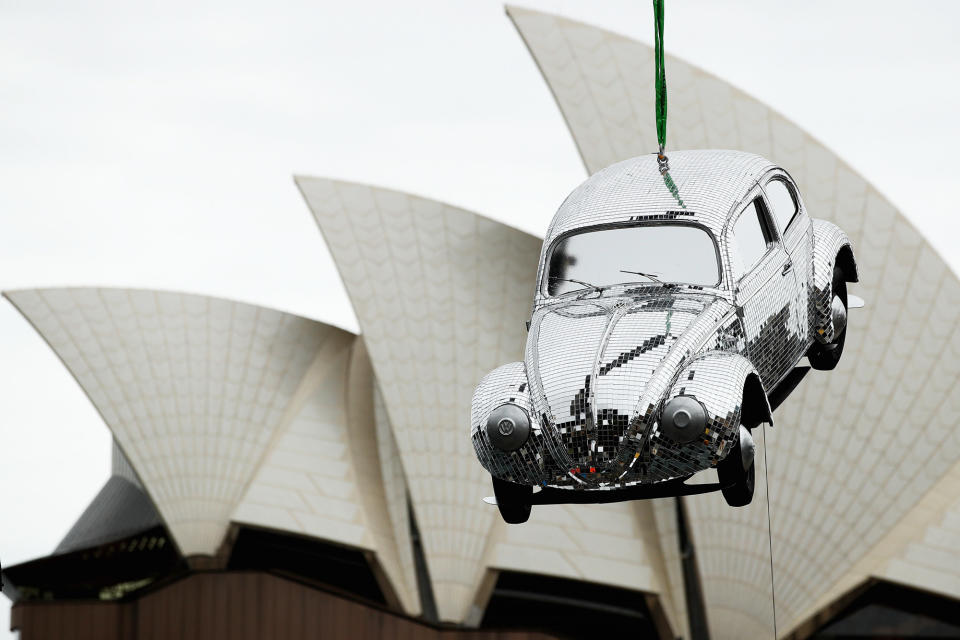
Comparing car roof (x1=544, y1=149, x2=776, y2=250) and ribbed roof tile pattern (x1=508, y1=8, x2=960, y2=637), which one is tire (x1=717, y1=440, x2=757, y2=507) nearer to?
car roof (x1=544, y1=149, x2=776, y2=250)

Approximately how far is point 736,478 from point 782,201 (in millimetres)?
2703

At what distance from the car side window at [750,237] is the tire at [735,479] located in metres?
1.11

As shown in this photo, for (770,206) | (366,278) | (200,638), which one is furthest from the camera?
(200,638)

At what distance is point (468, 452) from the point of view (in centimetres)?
2792

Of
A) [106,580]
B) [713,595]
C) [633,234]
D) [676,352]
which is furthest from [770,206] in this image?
[106,580]

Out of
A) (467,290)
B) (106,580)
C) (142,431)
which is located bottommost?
(106,580)

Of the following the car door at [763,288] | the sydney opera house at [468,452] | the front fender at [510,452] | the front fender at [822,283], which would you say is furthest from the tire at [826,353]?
the sydney opera house at [468,452]

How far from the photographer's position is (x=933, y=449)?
2581 centimetres

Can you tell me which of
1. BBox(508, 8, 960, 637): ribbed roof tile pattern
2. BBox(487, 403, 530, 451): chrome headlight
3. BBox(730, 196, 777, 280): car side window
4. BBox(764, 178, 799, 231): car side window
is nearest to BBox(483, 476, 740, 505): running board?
BBox(487, 403, 530, 451): chrome headlight

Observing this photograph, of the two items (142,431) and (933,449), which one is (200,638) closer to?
(142,431)

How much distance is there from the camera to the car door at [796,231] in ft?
26.6

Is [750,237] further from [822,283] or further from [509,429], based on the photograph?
[509,429]

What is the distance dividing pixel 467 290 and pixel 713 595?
7766mm

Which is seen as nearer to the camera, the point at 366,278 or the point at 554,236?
the point at 554,236
